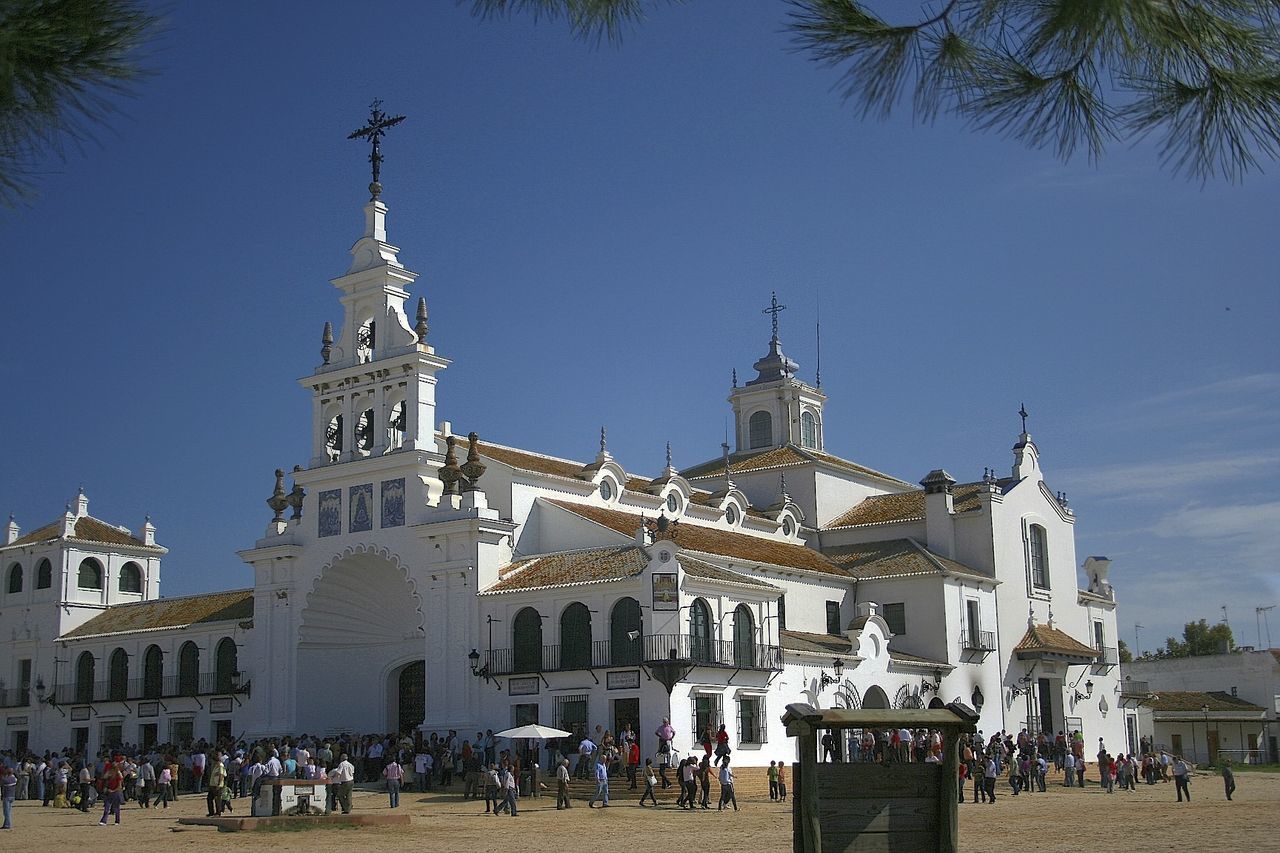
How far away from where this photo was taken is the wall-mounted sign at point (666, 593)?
37906 millimetres

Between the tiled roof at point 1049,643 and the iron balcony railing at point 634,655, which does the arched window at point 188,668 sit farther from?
the tiled roof at point 1049,643

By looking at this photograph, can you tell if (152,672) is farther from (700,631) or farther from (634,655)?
(700,631)

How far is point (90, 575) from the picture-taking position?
56.4 metres

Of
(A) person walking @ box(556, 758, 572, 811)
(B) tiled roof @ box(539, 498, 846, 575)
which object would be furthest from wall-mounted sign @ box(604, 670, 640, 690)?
(A) person walking @ box(556, 758, 572, 811)

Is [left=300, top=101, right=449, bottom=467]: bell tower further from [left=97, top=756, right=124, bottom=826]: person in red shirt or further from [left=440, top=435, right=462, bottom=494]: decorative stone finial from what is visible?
[left=97, top=756, right=124, bottom=826]: person in red shirt

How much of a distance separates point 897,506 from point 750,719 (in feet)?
56.4

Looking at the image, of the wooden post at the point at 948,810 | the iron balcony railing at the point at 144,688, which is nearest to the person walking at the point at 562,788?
the iron balcony railing at the point at 144,688

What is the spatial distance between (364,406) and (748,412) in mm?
20195

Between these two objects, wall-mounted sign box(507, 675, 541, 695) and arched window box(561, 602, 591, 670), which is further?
wall-mounted sign box(507, 675, 541, 695)

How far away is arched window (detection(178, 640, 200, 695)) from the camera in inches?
1946

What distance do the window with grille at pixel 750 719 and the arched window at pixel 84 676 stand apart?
2509cm

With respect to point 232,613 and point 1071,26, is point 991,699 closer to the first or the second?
point 232,613

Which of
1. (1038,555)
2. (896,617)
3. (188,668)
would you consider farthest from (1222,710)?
(188,668)

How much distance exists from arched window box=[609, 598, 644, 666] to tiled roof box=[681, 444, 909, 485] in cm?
1782
